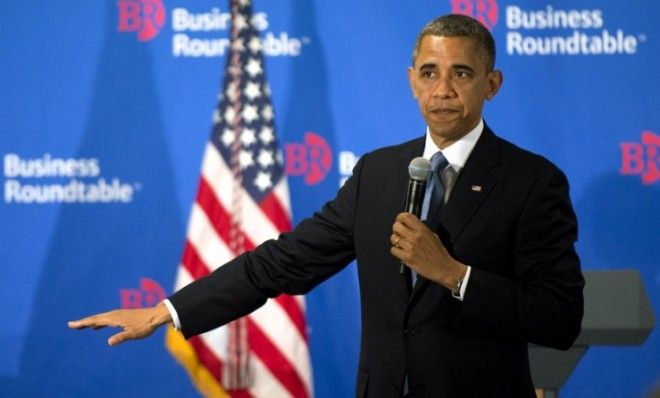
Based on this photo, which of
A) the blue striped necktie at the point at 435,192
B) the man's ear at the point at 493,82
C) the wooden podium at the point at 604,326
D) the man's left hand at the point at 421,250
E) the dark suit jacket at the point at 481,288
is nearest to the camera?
the man's left hand at the point at 421,250

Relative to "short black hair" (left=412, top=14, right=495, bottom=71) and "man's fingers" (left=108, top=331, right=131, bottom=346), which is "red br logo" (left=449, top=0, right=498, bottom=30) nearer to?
"short black hair" (left=412, top=14, right=495, bottom=71)

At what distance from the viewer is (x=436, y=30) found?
102 inches

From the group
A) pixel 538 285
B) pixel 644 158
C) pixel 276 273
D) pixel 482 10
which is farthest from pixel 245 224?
pixel 538 285

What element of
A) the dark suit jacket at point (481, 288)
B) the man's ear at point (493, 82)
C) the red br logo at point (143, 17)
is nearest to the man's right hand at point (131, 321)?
the dark suit jacket at point (481, 288)

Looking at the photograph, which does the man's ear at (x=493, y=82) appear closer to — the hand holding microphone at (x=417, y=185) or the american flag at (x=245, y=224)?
the hand holding microphone at (x=417, y=185)

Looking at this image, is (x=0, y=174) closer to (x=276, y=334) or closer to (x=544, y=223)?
(x=276, y=334)

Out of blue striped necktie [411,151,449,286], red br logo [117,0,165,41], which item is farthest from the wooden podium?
red br logo [117,0,165,41]

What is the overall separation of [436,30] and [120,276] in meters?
2.28

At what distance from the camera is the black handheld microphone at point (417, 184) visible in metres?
2.34

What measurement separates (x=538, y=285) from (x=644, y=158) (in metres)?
2.11

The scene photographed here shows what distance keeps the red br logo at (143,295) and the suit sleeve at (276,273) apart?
5.42ft

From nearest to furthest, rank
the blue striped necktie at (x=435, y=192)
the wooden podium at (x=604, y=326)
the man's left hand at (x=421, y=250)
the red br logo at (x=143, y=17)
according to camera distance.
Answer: the man's left hand at (x=421, y=250) → the blue striped necktie at (x=435, y=192) → the wooden podium at (x=604, y=326) → the red br logo at (x=143, y=17)

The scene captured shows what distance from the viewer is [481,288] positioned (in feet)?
7.59

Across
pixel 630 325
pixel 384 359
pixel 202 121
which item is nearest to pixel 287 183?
pixel 202 121
